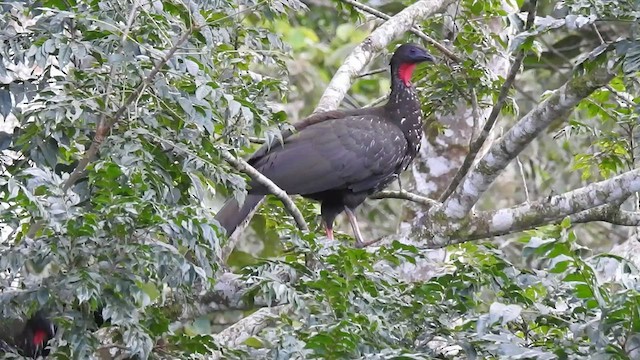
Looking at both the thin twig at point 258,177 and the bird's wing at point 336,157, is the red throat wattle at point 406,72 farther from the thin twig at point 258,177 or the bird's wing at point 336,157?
the thin twig at point 258,177

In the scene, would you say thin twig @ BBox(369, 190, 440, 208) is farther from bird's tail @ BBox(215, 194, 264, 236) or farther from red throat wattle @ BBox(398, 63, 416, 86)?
red throat wattle @ BBox(398, 63, 416, 86)

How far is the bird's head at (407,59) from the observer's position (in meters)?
6.04

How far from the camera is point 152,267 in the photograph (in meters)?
3.12

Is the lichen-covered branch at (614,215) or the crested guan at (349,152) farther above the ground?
the lichen-covered branch at (614,215)

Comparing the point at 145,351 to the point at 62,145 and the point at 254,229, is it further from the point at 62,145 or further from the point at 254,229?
the point at 254,229

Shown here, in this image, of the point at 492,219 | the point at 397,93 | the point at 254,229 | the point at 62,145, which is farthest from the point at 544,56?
the point at 62,145

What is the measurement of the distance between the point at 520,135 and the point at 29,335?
→ 1.93 m

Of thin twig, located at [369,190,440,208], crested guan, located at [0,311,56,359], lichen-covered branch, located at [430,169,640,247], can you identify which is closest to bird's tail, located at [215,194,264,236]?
thin twig, located at [369,190,440,208]

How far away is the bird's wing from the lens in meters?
5.70

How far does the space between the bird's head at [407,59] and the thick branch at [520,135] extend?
5.54 ft

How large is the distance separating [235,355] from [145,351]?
31cm

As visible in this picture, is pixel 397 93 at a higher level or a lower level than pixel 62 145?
lower

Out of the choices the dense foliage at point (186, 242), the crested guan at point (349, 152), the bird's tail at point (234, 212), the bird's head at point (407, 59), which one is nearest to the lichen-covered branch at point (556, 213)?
the dense foliage at point (186, 242)

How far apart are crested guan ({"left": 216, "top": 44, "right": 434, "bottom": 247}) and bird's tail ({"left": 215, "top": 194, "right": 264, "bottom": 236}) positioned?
467 millimetres
